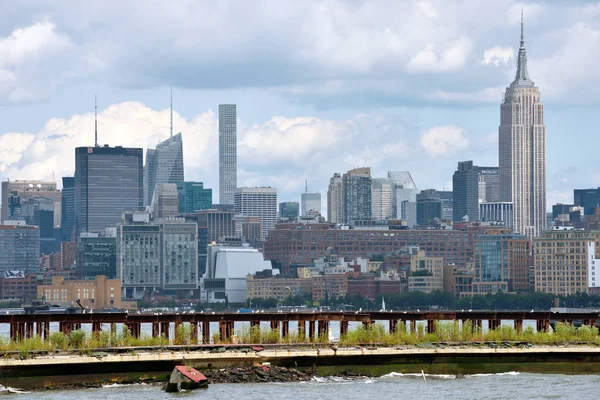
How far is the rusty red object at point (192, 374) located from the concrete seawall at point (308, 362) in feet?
5.44

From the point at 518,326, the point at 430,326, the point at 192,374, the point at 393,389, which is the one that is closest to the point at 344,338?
the point at 430,326

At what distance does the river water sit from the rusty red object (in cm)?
58

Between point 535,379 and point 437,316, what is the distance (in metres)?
11.4

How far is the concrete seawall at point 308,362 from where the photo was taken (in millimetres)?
72938

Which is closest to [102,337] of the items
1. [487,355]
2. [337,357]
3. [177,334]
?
[177,334]

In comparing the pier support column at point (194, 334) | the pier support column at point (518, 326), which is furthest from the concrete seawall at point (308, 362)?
the pier support column at point (518, 326)

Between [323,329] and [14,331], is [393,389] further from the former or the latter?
[14,331]

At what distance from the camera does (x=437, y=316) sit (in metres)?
88.1

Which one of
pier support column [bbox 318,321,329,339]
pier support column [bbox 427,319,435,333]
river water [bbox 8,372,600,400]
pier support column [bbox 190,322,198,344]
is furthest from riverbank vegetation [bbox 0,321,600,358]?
river water [bbox 8,372,600,400]

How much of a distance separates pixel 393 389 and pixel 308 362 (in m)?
5.12

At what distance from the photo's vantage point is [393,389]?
241ft

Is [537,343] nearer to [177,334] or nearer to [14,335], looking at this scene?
[177,334]

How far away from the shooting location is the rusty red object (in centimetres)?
7156

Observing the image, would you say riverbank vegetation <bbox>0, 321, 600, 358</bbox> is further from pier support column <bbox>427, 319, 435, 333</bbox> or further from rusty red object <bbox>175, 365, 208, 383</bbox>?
rusty red object <bbox>175, 365, 208, 383</bbox>
